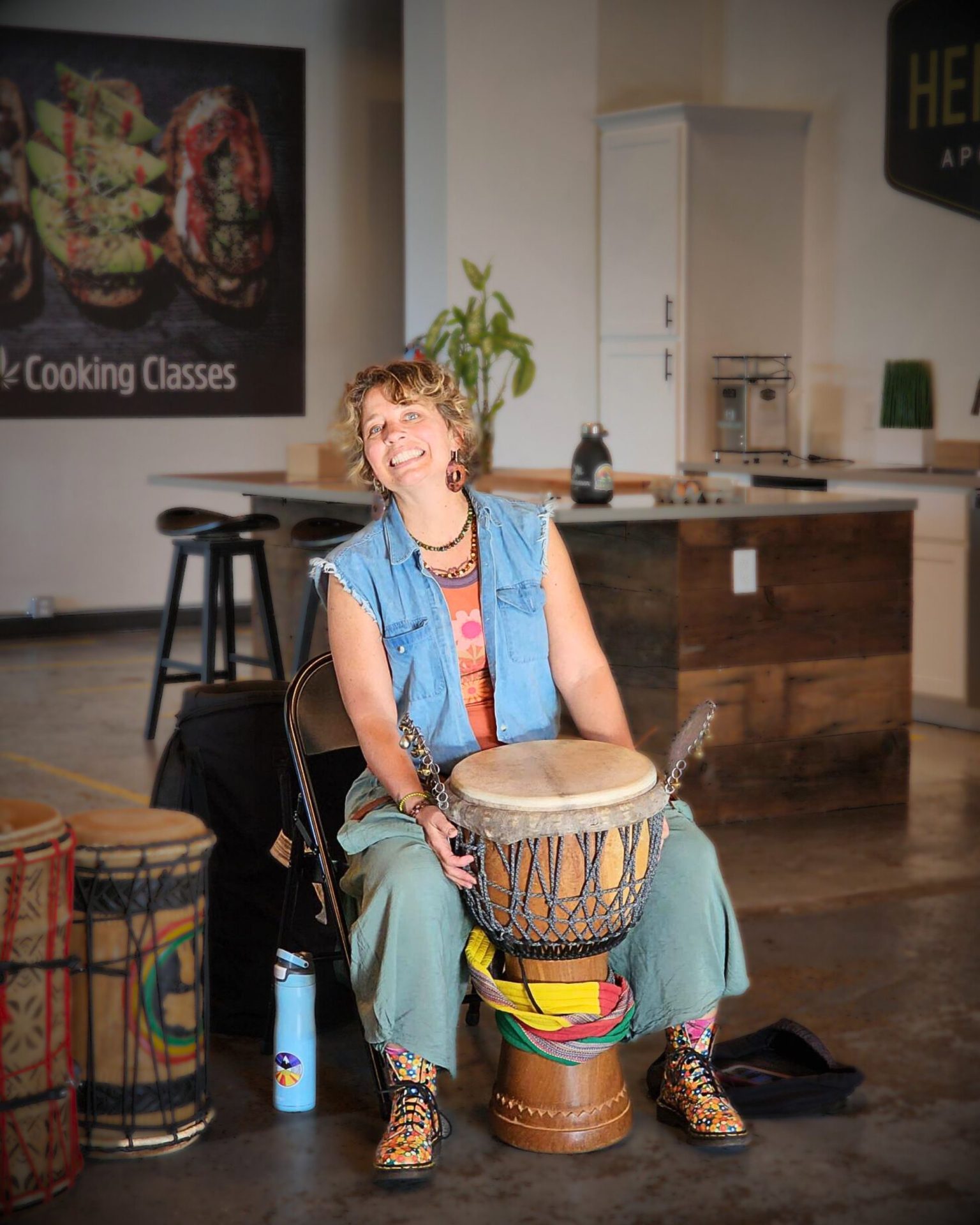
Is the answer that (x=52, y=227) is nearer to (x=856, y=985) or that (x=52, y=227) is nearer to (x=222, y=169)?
(x=222, y=169)

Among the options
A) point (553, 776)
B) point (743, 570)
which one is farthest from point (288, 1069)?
point (743, 570)

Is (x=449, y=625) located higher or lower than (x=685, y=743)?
higher

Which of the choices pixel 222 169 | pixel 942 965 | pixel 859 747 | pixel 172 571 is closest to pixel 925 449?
pixel 859 747

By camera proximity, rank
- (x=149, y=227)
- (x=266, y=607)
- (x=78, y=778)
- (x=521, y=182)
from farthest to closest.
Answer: (x=149, y=227) < (x=521, y=182) < (x=266, y=607) < (x=78, y=778)

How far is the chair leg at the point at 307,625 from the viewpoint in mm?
5192

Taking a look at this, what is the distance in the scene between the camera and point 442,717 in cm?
268

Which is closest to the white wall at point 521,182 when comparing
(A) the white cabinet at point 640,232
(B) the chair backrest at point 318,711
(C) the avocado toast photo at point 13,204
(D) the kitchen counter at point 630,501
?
(A) the white cabinet at point 640,232

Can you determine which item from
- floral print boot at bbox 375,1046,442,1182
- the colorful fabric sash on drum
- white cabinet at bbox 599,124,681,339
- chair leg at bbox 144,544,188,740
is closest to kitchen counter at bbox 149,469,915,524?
chair leg at bbox 144,544,188,740

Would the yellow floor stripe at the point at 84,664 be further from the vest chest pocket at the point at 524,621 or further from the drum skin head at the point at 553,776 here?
the drum skin head at the point at 553,776

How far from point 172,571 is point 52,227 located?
3094mm

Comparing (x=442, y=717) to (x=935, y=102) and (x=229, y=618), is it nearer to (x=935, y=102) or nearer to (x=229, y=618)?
(x=229, y=618)

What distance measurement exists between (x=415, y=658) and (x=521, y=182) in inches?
214

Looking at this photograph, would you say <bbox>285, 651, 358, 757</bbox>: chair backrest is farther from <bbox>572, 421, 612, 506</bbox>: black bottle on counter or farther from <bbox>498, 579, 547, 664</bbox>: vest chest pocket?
<bbox>572, 421, 612, 506</bbox>: black bottle on counter

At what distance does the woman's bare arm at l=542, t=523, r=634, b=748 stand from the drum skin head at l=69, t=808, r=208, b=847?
66cm
